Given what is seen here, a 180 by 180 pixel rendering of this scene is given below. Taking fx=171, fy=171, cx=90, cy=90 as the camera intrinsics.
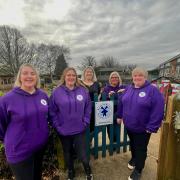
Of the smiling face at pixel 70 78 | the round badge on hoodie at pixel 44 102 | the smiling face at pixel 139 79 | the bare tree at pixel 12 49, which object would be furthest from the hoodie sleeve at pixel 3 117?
the bare tree at pixel 12 49

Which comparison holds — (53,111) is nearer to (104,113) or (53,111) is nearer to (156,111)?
(104,113)

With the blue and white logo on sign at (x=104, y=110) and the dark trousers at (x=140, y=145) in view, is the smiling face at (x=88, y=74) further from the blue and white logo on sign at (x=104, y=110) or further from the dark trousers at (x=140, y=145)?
the dark trousers at (x=140, y=145)

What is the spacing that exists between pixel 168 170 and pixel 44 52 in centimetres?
4202

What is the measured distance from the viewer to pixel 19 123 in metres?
1.94

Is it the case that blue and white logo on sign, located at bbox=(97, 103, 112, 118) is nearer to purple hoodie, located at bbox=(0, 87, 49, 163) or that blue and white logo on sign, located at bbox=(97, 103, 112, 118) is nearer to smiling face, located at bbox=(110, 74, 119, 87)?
smiling face, located at bbox=(110, 74, 119, 87)

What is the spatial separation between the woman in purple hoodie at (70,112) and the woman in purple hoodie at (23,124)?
359 millimetres

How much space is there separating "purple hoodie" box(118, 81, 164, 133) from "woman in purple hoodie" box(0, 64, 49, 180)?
4.40ft

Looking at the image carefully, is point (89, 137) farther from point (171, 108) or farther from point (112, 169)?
point (171, 108)

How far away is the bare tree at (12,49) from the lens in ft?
108

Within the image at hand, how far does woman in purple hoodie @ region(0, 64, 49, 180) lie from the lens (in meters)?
1.93

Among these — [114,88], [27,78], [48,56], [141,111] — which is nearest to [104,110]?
[114,88]

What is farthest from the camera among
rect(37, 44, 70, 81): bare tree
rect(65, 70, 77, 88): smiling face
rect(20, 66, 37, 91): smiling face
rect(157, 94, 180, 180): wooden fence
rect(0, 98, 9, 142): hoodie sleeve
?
rect(37, 44, 70, 81): bare tree

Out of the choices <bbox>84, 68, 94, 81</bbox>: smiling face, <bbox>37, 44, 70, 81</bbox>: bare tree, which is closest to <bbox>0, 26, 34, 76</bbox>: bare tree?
<bbox>37, 44, 70, 81</bbox>: bare tree

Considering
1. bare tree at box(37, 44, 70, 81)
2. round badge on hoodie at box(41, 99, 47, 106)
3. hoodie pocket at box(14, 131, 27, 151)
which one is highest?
bare tree at box(37, 44, 70, 81)
